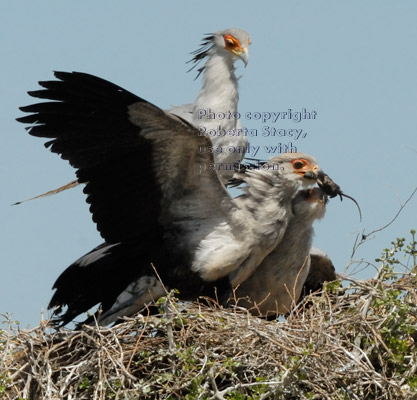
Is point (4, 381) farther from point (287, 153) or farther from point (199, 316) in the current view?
point (287, 153)

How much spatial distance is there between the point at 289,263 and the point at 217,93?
72.4 inches

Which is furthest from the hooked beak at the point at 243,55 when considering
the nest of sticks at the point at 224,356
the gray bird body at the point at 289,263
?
the nest of sticks at the point at 224,356

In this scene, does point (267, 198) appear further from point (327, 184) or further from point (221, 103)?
point (221, 103)

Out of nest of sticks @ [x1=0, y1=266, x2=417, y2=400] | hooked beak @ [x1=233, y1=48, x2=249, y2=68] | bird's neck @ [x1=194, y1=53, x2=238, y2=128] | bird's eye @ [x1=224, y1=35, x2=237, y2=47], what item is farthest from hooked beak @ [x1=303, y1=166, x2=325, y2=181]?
bird's eye @ [x1=224, y1=35, x2=237, y2=47]

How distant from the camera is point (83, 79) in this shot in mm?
8445

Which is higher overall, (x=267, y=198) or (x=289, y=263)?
(x=267, y=198)

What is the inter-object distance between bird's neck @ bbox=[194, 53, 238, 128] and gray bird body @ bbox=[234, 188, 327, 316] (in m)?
1.29

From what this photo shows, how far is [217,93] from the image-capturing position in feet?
33.7

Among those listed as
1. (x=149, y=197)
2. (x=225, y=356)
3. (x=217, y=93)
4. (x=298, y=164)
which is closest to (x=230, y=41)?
(x=217, y=93)

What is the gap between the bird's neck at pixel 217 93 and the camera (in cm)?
1009

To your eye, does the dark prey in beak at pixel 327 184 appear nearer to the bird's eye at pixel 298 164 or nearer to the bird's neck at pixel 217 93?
the bird's eye at pixel 298 164

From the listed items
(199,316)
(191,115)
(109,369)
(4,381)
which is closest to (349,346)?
(199,316)

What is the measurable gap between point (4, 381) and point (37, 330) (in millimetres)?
483

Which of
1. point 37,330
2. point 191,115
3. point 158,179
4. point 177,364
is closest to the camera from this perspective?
point 177,364
